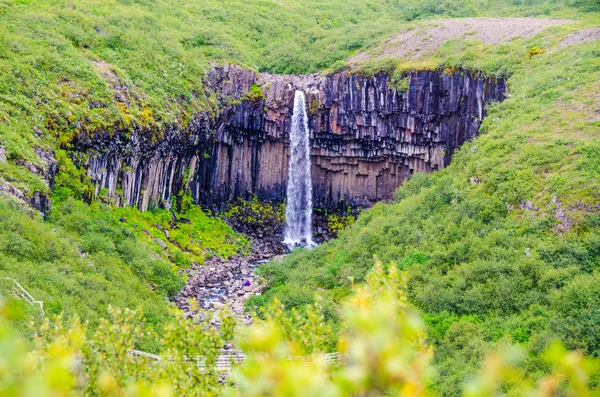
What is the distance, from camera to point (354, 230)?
31266 mm

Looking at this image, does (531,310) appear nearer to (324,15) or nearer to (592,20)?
(592,20)

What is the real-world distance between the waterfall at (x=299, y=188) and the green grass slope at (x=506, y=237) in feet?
34.5

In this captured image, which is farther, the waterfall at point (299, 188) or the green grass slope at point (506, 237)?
the waterfall at point (299, 188)

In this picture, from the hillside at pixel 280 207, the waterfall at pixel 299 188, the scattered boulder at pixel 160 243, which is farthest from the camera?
the waterfall at pixel 299 188

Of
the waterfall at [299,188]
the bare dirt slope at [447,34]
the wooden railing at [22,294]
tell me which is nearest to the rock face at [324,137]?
the waterfall at [299,188]

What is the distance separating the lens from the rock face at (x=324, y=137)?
3450cm

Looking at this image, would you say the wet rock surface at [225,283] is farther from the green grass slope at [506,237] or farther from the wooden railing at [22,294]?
the wooden railing at [22,294]

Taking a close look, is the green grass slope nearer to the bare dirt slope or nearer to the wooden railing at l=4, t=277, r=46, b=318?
the bare dirt slope

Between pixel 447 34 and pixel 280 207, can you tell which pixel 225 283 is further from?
pixel 447 34

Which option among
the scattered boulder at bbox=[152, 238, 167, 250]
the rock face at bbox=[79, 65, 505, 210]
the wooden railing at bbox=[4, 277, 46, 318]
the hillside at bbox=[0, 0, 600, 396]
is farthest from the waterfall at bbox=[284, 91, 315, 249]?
the wooden railing at bbox=[4, 277, 46, 318]

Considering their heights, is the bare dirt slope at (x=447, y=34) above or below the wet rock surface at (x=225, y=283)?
above

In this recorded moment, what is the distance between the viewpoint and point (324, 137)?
41000mm

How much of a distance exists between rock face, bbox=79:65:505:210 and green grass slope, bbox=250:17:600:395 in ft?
12.5

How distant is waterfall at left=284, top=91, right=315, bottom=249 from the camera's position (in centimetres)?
4097
